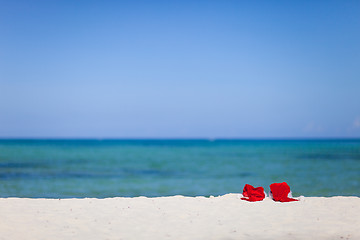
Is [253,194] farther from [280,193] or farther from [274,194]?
[280,193]

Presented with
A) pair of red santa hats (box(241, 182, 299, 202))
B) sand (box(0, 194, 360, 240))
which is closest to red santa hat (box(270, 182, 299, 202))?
pair of red santa hats (box(241, 182, 299, 202))

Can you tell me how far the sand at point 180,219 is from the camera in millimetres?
7633

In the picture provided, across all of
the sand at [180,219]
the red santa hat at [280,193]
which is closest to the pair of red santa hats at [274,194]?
the red santa hat at [280,193]

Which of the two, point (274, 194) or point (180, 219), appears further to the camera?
point (274, 194)

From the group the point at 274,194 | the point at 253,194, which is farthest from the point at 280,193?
the point at 253,194

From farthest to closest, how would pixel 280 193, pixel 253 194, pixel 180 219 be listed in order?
pixel 253 194
pixel 280 193
pixel 180 219

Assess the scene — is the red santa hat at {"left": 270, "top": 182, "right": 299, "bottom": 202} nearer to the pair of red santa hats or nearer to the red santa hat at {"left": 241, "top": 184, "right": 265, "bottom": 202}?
the pair of red santa hats

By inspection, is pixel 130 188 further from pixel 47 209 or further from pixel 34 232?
pixel 34 232

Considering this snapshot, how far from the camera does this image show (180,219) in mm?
8945

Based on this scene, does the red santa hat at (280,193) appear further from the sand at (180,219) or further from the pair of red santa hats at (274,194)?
the sand at (180,219)

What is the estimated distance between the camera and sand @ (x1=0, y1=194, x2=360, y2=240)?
7633 mm

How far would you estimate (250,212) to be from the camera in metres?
9.72

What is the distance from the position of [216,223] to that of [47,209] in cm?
439

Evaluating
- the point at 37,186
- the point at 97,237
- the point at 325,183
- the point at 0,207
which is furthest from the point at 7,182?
the point at 325,183
